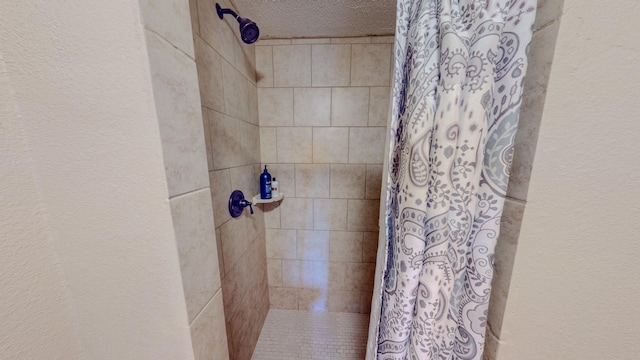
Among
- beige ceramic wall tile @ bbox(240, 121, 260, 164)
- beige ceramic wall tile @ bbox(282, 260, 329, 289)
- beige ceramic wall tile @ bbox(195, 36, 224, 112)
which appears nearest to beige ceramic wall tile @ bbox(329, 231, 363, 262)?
beige ceramic wall tile @ bbox(282, 260, 329, 289)

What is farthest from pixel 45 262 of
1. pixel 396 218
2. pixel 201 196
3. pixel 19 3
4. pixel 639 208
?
pixel 639 208

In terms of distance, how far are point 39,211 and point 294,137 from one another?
1.19 meters

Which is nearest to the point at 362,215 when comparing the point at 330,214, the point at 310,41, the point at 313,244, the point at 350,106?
the point at 330,214

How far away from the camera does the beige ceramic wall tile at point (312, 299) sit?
1.63 metres

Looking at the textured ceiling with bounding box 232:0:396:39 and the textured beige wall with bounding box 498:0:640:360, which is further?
the textured ceiling with bounding box 232:0:396:39

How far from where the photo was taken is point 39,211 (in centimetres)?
38

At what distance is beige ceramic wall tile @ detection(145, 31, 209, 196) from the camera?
34 centimetres

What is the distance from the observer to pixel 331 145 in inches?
56.9

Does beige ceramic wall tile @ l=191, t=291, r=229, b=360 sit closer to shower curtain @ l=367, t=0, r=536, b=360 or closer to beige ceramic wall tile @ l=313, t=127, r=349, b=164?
shower curtain @ l=367, t=0, r=536, b=360

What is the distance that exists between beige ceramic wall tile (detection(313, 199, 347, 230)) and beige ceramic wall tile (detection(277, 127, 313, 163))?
35 centimetres

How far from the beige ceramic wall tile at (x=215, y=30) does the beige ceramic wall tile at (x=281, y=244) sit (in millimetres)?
1193

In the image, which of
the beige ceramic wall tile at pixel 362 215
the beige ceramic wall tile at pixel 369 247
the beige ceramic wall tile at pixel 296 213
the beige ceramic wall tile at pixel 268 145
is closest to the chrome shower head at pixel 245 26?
the beige ceramic wall tile at pixel 268 145

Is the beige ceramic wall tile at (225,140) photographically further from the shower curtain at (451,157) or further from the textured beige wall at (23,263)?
the shower curtain at (451,157)

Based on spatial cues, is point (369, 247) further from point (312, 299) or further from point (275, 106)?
point (275, 106)
